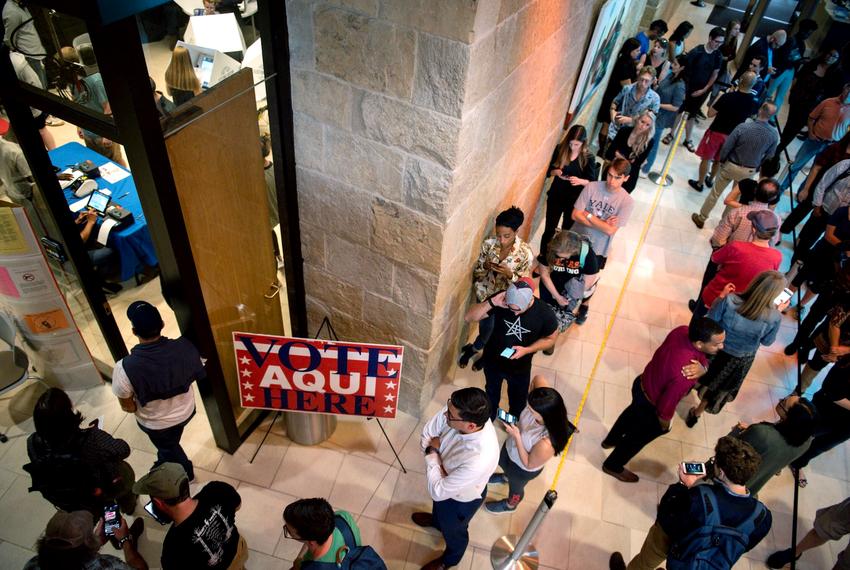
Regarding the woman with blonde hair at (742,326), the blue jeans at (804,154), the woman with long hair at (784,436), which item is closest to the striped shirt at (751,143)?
the blue jeans at (804,154)

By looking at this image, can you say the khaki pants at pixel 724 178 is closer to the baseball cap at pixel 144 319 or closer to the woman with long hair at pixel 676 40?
Result: the woman with long hair at pixel 676 40

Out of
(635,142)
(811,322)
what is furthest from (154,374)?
(811,322)

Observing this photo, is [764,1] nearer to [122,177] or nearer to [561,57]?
[561,57]

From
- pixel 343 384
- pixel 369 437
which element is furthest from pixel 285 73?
pixel 369 437

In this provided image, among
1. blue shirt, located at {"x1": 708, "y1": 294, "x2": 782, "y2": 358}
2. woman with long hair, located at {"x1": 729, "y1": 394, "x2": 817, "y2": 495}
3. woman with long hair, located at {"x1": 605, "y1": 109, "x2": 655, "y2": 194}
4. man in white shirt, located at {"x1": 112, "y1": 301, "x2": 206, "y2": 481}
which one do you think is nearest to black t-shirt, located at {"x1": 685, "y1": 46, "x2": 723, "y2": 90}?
woman with long hair, located at {"x1": 605, "y1": 109, "x2": 655, "y2": 194}

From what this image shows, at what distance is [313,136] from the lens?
3357 mm

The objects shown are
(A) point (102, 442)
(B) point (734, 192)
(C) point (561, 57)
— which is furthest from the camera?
(B) point (734, 192)

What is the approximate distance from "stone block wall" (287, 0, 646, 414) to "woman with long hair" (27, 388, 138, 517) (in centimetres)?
166

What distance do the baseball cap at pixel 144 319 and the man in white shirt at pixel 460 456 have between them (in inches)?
63.3

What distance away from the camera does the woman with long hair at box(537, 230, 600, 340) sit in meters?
4.46

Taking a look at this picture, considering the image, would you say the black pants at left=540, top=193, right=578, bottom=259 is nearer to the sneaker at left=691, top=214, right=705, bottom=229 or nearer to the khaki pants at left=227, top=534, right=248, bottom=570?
the sneaker at left=691, top=214, right=705, bottom=229

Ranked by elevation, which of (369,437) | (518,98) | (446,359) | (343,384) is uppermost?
(518,98)

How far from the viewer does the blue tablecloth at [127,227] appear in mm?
4957

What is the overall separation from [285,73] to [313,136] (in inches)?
14.8
